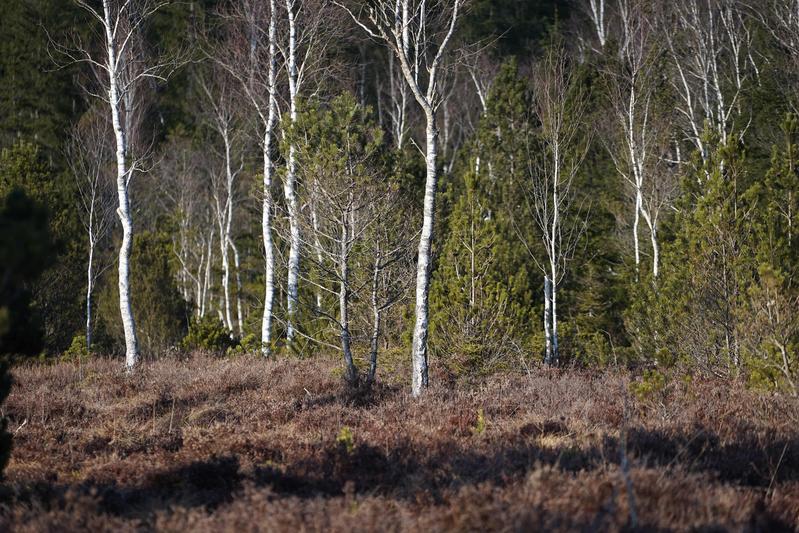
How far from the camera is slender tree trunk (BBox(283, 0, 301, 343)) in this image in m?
11.3

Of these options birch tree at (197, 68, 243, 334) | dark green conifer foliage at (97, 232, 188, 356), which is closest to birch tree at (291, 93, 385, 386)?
dark green conifer foliage at (97, 232, 188, 356)

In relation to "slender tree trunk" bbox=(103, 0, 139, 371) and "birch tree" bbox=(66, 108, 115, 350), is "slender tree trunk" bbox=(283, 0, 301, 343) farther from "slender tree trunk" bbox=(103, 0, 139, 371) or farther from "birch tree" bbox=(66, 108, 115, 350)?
"birch tree" bbox=(66, 108, 115, 350)

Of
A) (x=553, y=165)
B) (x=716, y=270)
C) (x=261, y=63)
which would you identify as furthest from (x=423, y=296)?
(x=261, y=63)

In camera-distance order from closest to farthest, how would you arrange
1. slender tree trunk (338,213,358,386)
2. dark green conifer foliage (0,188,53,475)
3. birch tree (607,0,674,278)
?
dark green conifer foliage (0,188,53,475) < slender tree trunk (338,213,358,386) < birch tree (607,0,674,278)

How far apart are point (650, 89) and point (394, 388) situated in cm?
1400

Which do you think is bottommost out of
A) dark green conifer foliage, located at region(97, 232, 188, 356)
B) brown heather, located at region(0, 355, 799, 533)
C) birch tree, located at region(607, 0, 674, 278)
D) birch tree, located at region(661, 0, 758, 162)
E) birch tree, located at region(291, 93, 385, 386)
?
brown heather, located at region(0, 355, 799, 533)

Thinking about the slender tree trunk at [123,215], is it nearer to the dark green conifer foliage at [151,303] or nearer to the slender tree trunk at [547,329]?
the dark green conifer foliage at [151,303]

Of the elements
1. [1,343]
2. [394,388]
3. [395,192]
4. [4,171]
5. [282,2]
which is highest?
[282,2]

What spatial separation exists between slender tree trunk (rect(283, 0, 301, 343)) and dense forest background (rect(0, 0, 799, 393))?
25cm

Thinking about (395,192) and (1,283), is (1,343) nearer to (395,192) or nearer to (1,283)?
(1,283)

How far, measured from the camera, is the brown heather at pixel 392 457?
16.0 ft

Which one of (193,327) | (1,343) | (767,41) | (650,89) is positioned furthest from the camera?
(767,41)

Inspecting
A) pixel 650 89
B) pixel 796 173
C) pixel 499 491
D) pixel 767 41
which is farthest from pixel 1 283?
pixel 767 41

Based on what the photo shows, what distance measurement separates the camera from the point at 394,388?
10.5 metres
